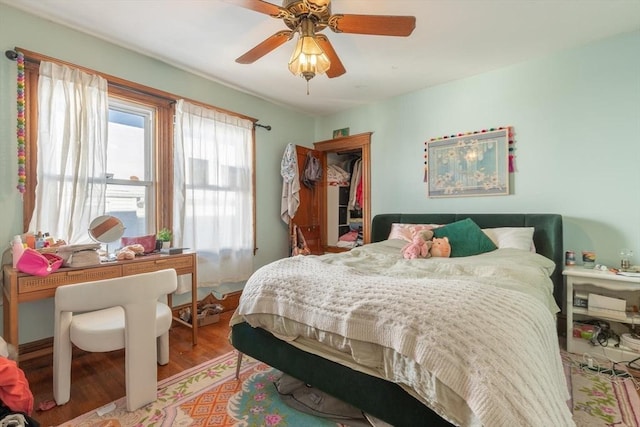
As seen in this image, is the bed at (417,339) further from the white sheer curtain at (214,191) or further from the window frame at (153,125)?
the window frame at (153,125)

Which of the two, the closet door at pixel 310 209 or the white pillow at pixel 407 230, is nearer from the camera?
the white pillow at pixel 407 230

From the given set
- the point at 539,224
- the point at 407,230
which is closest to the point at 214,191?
the point at 407,230

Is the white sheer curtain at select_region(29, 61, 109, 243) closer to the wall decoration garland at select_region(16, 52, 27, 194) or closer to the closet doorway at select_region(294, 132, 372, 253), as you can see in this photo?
the wall decoration garland at select_region(16, 52, 27, 194)

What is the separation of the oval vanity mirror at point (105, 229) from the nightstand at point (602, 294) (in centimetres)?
366

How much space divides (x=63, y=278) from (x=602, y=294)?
4.10 metres

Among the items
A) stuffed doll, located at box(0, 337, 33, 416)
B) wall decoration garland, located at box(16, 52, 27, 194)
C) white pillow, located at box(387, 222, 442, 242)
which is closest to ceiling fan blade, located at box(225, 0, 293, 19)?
wall decoration garland, located at box(16, 52, 27, 194)

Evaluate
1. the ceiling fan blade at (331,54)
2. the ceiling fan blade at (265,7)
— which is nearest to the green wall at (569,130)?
the ceiling fan blade at (331,54)

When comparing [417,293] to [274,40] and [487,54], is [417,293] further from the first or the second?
[487,54]

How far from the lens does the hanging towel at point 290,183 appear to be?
3904 millimetres

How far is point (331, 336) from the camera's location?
4.44 feet

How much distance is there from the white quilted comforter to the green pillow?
2.23 ft

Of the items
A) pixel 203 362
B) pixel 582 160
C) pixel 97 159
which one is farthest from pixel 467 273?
pixel 97 159

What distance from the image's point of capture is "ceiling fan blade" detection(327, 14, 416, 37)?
5.15ft

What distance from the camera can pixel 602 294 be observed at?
2463mm
